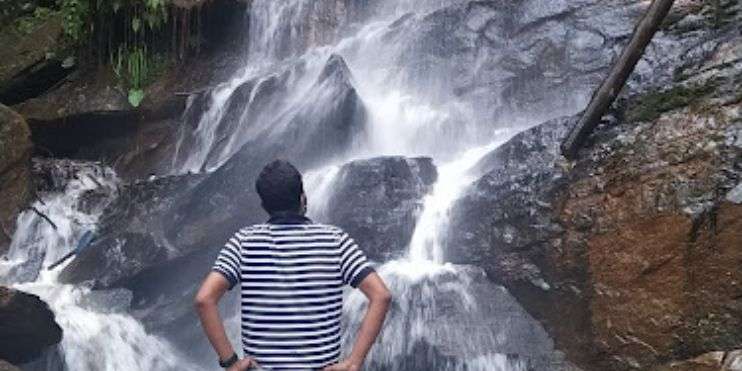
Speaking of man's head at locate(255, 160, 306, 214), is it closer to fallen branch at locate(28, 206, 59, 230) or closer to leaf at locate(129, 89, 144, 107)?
fallen branch at locate(28, 206, 59, 230)

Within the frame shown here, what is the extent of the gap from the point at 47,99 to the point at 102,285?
459 cm

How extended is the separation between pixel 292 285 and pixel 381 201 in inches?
198

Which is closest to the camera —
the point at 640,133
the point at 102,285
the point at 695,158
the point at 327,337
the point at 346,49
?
the point at 327,337

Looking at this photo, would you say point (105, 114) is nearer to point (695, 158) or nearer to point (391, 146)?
point (391, 146)

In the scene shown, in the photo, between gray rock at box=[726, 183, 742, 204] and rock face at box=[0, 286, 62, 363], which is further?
rock face at box=[0, 286, 62, 363]

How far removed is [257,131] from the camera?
10602 millimetres

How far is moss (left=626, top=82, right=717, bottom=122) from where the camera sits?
6457 mm

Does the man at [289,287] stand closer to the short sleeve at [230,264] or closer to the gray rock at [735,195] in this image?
the short sleeve at [230,264]

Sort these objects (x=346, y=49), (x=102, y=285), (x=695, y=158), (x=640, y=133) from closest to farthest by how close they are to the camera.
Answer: (x=695, y=158) < (x=640, y=133) < (x=102, y=285) < (x=346, y=49)

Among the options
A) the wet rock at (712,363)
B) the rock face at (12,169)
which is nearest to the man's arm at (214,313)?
the wet rock at (712,363)

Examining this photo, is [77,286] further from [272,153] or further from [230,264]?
[230,264]

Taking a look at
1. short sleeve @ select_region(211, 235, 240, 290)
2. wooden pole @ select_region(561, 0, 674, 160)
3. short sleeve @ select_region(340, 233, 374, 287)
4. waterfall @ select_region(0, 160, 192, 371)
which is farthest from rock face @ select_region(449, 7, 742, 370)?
short sleeve @ select_region(211, 235, 240, 290)

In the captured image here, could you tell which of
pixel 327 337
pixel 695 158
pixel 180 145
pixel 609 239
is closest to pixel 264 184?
pixel 327 337

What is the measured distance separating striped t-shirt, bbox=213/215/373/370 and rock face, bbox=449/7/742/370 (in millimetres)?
3609
